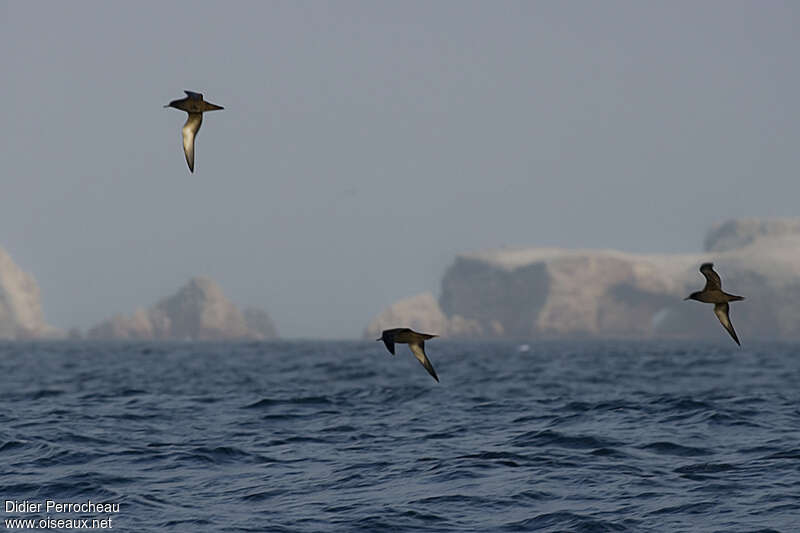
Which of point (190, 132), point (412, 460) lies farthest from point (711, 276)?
point (190, 132)

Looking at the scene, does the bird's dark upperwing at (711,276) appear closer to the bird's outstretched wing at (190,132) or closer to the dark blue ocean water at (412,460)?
the dark blue ocean water at (412,460)

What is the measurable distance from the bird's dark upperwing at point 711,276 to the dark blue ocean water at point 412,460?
311 centimetres

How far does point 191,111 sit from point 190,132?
339 mm

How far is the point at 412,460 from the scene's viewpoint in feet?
69.8

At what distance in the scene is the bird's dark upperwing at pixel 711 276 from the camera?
17.7 metres

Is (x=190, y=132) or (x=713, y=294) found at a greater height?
(x=190, y=132)

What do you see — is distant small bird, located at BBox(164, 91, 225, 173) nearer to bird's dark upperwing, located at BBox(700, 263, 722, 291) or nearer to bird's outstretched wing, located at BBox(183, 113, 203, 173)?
bird's outstretched wing, located at BBox(183, 113, 203, 173)

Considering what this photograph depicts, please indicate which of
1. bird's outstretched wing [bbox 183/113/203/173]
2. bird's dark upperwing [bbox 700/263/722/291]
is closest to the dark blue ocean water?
bird's dark upperwing [bbox 700/263/722/291]

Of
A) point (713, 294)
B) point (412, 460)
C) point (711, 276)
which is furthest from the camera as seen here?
point (412, 460)

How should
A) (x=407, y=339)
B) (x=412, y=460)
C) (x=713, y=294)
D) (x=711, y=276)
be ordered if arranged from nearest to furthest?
(x=407, y=339)
(x=711, y=276)
(x=713, y=294)
(x=412, y=460)

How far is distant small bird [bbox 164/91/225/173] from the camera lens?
17.3m

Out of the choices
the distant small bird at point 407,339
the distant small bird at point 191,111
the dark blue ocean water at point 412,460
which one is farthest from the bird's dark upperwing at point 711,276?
the distant small bird at point 191,111

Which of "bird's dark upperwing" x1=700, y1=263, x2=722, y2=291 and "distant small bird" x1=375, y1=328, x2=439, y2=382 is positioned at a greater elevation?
"bird's dark upperwing" x1=700, y1=263, x2=722, y2=291

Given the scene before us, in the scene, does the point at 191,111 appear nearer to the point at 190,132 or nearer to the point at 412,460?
the point at 190,132
